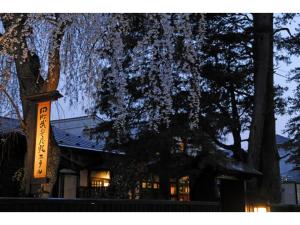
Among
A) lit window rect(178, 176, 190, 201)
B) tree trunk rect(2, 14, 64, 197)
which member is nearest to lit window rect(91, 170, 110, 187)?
lit window rect(178, 176, 190, 201)

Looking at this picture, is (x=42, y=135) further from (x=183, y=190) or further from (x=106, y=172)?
(x=183, y=190)

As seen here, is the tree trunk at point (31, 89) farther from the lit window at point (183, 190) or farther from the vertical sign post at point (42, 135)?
the lit window at point (183, 190)

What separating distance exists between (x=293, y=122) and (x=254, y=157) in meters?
4.52

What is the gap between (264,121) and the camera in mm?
12383

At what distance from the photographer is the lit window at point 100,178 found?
13977 mm

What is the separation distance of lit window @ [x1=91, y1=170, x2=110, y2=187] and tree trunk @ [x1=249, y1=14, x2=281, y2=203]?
197 inches

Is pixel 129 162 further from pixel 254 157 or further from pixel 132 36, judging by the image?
pixel 254 157

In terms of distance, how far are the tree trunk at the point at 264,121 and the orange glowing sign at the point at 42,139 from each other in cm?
694

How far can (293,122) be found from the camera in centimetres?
1538

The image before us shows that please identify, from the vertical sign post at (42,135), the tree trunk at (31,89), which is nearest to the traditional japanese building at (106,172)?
the tree trunk at (31,89)

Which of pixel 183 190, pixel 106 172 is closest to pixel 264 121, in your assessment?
pixel 183 190

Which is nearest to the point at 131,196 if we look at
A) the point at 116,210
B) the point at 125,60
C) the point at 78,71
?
the point at 125,60

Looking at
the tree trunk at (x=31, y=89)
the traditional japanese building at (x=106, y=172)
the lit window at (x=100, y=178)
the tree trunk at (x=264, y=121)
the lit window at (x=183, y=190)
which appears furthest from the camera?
the lit window at (x=183, y=190)

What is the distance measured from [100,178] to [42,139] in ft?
28.7
